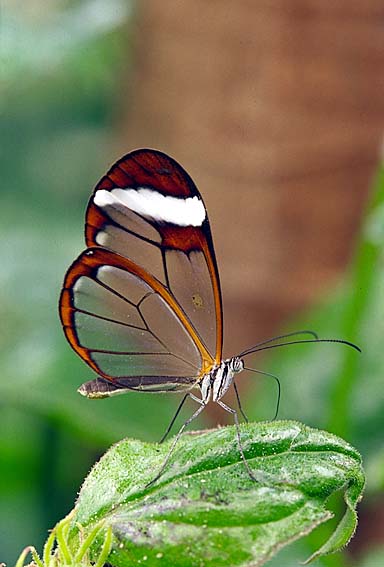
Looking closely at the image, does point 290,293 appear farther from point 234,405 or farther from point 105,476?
point 105,476

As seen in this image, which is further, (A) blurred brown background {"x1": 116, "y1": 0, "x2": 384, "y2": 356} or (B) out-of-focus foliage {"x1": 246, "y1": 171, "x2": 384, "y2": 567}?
(A) blurred brown background {"x1": 116, "y1": 0, "x2": 384, "y2": 356}

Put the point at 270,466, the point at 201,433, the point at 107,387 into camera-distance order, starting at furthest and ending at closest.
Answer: the point at 107,387, the point at 201,433, the point at 270,466

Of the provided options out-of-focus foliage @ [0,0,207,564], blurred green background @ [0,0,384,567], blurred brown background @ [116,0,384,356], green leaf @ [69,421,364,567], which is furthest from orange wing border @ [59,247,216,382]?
blurred brown background @ [116,0,384,356]

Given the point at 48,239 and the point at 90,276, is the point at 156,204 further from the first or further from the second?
the point at 48,239

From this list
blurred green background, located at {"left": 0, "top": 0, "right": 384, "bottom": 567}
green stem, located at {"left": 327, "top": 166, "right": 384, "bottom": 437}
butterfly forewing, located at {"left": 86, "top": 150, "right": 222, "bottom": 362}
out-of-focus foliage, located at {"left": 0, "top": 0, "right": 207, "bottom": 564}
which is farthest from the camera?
out-of-focus foliage, located at {"left": 0, "top": 0, "right": 207, "bottom": 564}

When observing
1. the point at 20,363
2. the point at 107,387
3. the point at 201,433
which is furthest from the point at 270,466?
the point at 20,363

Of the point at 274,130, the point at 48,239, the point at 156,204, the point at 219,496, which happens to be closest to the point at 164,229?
the point at 156,204

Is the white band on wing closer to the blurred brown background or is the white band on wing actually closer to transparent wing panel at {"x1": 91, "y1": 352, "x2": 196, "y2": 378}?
transparent wing panel at {"x1": 91, "y1": 352, "x2": 196, "y2": 378}
